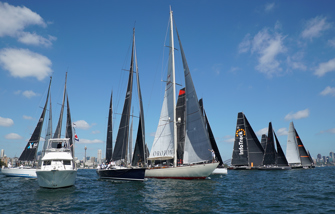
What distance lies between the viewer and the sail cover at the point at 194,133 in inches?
1073

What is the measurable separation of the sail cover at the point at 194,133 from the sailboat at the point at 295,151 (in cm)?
5107

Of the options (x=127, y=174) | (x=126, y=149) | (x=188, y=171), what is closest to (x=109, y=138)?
(x=126, y=149)

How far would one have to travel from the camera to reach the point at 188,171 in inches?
1088

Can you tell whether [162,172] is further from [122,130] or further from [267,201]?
[267,201]

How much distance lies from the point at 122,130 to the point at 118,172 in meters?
6.03

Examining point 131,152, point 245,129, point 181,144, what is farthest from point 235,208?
point 245,129

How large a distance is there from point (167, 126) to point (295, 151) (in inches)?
2046

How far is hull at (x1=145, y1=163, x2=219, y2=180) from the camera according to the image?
89.0 feet

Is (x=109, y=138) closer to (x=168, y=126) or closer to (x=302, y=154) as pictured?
(x=168, y=126)

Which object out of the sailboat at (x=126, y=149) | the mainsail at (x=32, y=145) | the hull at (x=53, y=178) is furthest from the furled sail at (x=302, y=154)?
the mainsail at (x=32, y=145)

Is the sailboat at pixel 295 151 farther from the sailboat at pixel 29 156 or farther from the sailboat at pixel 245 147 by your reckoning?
the sailboat at pixel 29 156

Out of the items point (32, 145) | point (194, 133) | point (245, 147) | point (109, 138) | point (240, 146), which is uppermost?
point (194, 133)

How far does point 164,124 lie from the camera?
108 feet

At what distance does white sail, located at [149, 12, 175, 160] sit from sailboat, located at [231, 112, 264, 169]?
34041 millimetres
